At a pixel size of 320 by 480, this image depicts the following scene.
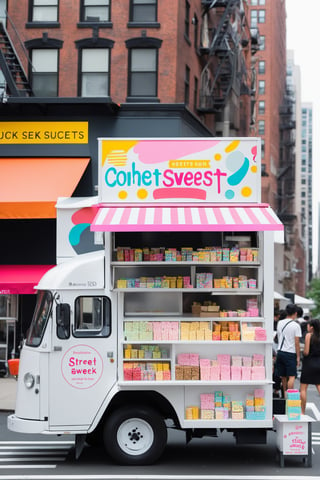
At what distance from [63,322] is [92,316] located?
385mm

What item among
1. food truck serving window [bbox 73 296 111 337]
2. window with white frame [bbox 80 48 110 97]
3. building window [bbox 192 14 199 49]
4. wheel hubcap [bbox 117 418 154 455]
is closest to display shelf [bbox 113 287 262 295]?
food truck serving window [bbox 73 296 111 337]

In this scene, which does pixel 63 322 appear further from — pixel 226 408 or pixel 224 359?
pixel 226 408

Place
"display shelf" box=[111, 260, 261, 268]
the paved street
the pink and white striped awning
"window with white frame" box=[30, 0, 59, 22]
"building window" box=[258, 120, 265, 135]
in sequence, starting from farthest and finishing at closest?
"building window" box=[258, 120, 265, 135]
"window with white frame" box=[30, 0, 59, 22]
"display shelf" box=[111, 260, 261, 268]
the pink and white striped awning
the paved street

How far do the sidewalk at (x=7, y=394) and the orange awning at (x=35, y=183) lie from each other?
174 inches

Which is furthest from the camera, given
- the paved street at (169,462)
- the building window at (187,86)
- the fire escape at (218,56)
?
the fire escape at (218,56)

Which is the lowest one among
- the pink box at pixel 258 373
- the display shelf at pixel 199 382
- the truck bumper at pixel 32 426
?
the truck bumper at pixel 32 426

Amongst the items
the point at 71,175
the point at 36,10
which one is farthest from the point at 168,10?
the point at 71,175

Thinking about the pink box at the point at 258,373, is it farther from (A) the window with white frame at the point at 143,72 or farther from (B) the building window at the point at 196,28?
(B) the building window at the point at 196,28

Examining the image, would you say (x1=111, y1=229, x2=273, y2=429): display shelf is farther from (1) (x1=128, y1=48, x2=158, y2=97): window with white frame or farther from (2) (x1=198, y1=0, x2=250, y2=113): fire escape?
(2) (x1=198, y1=0, x2=250, y2=113): fire escape

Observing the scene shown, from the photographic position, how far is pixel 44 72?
26062 millimetres

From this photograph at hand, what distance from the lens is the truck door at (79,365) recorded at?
33.0 ft

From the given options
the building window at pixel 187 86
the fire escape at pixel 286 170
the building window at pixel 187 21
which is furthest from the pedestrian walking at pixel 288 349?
the fire escape at pixel 286 170

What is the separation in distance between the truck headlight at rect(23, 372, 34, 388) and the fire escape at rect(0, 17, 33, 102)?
49.6 ft

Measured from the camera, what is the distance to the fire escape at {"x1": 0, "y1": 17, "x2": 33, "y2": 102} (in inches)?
952
